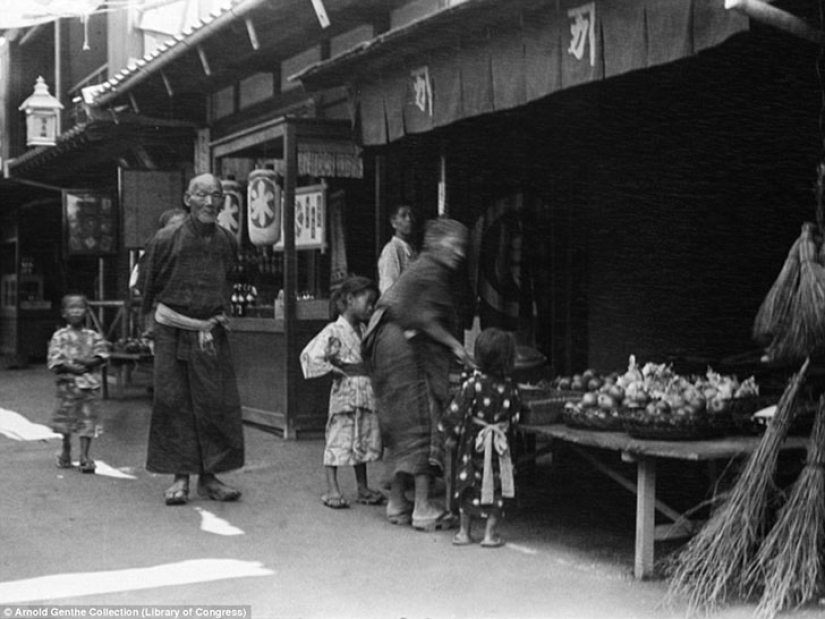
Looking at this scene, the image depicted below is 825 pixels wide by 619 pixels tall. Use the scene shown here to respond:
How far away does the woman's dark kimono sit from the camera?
6.48 m

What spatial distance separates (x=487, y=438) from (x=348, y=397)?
1.46 metres

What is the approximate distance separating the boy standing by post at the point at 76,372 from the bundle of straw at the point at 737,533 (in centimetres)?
519

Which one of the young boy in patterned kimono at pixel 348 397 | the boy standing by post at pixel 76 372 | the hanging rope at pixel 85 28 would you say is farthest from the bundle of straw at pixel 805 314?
the hanging rope at pixel 85 28

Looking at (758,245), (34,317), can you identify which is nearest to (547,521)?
(758,245)

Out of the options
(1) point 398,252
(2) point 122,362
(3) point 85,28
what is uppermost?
(3) point 85,28

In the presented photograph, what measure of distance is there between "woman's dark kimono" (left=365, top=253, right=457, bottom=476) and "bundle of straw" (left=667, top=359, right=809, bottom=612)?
2002 mm

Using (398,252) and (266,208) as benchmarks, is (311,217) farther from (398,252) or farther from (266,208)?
(398,252)

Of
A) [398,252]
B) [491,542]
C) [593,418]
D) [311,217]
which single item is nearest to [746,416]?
[593,418]

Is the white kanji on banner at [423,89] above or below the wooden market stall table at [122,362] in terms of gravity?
above

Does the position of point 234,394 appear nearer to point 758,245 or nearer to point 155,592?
point 155,592

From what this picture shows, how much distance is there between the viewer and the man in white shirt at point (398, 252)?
880 centimetres

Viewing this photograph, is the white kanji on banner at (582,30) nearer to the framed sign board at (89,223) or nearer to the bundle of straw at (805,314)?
the bundle of straw at (805,314)

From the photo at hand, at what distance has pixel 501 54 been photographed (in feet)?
22.5

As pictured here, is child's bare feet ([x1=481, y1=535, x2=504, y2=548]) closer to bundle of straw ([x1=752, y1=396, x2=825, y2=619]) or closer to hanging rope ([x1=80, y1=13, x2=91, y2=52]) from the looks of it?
bundle of straw ([x1=752, y1=396, x2=825, y2=619])
